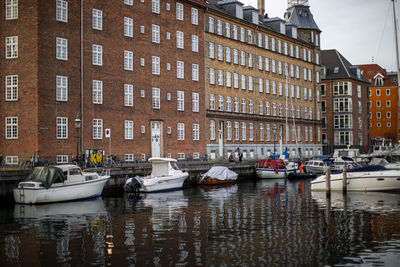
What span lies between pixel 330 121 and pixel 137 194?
70110 mm

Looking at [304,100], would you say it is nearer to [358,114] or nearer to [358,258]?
[358,114]

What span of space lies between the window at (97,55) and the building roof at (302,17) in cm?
4708

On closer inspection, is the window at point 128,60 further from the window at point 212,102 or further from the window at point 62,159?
the window at point 212,102

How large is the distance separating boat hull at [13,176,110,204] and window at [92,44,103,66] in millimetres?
13081

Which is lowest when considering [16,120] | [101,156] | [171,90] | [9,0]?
[101,156]

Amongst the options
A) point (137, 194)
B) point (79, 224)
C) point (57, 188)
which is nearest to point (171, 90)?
point (137, 194)

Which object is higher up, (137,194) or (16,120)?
(16,120)

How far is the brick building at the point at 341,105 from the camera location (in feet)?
326

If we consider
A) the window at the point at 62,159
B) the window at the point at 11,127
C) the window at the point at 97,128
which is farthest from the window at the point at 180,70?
the window at the point at 11,127

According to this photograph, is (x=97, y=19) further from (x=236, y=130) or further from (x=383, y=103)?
(x=383, y=103)

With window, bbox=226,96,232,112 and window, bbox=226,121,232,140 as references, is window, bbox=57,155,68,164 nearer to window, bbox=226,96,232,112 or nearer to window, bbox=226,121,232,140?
window, bbox=226,121,232,140

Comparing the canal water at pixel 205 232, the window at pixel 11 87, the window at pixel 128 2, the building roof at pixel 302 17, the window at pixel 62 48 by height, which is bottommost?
the canal water at pixel 205 232

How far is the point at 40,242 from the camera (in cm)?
1914

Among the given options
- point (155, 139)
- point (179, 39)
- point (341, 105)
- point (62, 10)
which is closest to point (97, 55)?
point (62, 10)
